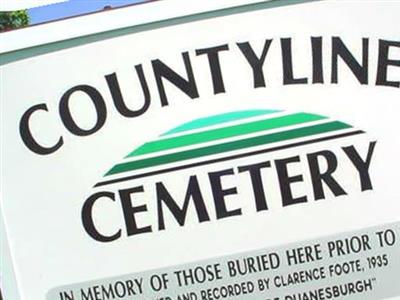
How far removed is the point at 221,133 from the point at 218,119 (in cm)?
6

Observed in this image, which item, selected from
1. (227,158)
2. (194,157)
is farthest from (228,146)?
(194,157)

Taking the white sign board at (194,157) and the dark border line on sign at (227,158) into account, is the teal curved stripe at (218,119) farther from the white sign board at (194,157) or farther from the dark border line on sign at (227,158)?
the dark border line on sign at (227,158)

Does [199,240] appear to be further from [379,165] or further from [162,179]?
[379,165]

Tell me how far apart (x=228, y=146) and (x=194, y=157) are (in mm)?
A: 152

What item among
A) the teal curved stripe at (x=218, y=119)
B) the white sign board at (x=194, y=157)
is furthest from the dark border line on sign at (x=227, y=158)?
the teal curved stripe at (x=218, y=119)

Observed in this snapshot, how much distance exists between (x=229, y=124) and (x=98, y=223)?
2.31 ft

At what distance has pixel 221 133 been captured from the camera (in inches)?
117

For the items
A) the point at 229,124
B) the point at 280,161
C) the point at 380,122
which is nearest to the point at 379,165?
the point at 380,122

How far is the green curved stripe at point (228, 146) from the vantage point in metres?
2.96

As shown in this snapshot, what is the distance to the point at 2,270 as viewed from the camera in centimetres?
300

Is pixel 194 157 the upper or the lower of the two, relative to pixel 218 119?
lower

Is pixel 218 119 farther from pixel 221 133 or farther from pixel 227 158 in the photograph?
pixel 227 158

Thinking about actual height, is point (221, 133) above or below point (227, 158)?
above

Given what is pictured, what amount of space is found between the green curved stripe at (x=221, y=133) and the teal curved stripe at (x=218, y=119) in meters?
0.03
